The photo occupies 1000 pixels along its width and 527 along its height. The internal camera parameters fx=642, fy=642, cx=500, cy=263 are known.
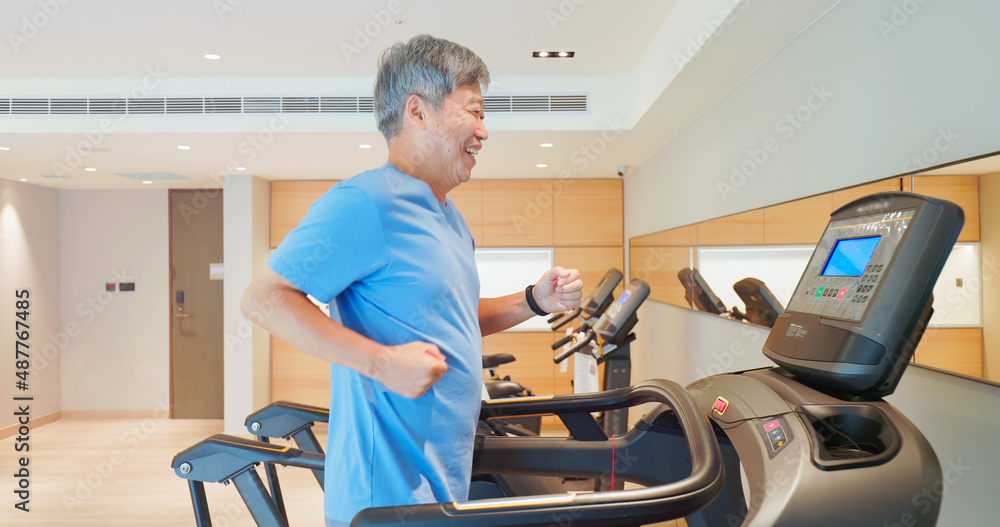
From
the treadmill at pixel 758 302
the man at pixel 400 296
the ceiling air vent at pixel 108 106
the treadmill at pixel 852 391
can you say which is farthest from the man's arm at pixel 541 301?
the ceiling air vent at pixel 108 106

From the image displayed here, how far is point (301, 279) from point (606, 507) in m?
0.52

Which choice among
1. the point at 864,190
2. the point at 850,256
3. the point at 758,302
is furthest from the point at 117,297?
the point at 850,256

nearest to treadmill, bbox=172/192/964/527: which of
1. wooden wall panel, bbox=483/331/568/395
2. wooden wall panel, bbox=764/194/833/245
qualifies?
wooden wall panel, bbox=764/194/833/245

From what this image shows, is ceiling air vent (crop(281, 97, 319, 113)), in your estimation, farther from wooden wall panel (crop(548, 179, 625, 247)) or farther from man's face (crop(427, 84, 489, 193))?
man's face (crop(427, 84, 489, 193))

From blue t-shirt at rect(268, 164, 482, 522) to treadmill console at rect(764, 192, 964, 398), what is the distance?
1.87 ft

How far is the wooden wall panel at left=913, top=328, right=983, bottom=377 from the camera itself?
1.22 m

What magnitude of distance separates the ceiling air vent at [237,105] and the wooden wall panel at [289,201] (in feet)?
6.50

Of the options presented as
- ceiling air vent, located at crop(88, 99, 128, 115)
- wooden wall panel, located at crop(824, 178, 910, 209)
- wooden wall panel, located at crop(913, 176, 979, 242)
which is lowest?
wooden wall panel, located at crop(913, 176, 979, 242)

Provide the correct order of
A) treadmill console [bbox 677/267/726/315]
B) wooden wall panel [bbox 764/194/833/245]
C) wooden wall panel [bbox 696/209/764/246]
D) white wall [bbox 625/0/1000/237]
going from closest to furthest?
white wall [bbox 625/0/1000/237], wooden wall panel [bbox 764/194/833/245], wooden wall panel [bbox 696/209/764/246], treadmill console [bbox 677/267/726/315]

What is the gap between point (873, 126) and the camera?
168 centimetres

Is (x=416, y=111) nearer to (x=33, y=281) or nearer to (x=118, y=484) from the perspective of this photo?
(x=118, y=484)

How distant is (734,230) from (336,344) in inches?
84.1

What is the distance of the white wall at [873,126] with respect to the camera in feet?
4.19

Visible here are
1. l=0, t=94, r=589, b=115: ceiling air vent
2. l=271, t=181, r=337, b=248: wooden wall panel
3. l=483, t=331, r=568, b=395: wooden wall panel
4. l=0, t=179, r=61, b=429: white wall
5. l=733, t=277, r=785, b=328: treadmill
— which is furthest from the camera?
l=271, t=181, r=337, b=248: wooden wall panel
